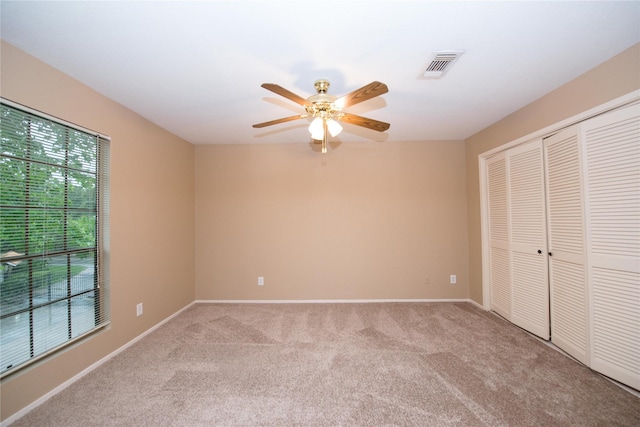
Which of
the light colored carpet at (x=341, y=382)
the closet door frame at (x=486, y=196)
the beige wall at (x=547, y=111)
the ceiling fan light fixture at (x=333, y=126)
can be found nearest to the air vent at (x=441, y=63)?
the ceiling fan light fixture at (x=333, y=126)

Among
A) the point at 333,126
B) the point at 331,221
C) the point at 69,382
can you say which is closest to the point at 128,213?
the point at 69,382

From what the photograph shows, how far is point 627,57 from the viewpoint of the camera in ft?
5.65

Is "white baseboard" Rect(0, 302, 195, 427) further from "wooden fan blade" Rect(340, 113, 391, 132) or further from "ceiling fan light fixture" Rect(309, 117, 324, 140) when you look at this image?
"wooden fan blade" Rect(340, 113, 391, 132)

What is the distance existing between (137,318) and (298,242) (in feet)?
6.86

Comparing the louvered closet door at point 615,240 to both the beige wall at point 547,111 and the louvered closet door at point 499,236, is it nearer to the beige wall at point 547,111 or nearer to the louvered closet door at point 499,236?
the beige wall at point 547,111

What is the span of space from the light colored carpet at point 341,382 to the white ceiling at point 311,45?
2.41 meters

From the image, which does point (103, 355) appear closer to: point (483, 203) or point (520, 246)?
point (520, 246)

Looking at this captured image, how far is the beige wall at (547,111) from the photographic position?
1.76 metres

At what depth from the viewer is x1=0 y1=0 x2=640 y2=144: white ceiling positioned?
4.50 ft

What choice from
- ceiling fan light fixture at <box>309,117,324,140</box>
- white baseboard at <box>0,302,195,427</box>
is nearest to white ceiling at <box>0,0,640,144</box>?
ceiling fan light fixture at <box>309,117,324,140</box>

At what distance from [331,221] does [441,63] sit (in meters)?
2.41

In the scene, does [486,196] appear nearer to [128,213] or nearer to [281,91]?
[281,91]

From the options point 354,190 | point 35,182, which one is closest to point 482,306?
point 354,190

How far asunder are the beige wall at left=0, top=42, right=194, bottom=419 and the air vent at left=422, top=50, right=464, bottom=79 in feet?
9.24
